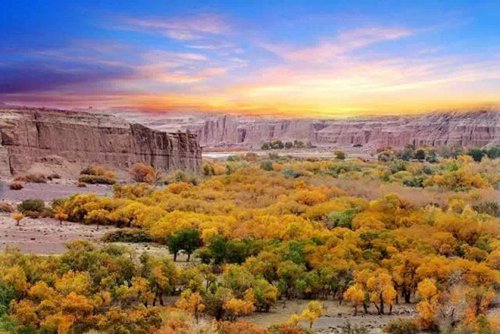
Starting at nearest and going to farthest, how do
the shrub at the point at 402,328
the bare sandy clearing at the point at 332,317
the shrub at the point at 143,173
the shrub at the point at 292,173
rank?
1. the shrub at the point at 402,328
2. the bare sandy clearing at the point at 332,317
3. the shrub at the point at 143,173
4. the shrub at the point at 292,173

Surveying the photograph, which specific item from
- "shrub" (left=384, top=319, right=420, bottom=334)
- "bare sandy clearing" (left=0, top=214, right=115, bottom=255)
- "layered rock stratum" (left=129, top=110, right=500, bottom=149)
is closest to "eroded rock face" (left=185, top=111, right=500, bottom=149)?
"layered rock stratum" (left=129, top=110, right=500, bottom=149)

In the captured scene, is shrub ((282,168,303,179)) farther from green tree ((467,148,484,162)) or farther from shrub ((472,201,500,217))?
green tree ((467,148,484,162))

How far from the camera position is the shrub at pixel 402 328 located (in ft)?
70.6

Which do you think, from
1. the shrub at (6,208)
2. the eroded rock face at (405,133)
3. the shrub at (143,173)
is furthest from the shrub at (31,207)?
the eroded rock face at (405,133)

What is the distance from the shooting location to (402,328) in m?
21.5

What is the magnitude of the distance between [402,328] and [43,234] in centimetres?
2207

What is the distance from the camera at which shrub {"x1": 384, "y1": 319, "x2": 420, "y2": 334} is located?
2152cm

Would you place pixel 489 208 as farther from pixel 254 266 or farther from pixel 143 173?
pixel 143 173

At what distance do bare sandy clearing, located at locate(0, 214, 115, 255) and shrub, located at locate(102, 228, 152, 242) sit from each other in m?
0.66

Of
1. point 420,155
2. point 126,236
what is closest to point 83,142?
point 126,236

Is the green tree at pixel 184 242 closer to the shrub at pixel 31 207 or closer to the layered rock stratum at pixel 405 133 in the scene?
the shrub at pixel 31 207

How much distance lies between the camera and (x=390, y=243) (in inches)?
1259

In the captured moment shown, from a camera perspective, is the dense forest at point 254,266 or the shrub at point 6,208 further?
the shrub at point 6,208

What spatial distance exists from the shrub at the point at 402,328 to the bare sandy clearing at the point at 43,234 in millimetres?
17089
